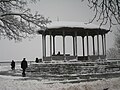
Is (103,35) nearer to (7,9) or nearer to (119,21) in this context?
(7,9)

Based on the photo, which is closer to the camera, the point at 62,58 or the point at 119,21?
the point at 119,21

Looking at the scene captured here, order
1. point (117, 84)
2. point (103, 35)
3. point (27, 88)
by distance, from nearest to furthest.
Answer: point (27, 88) < point (117, 84) < point (103, 35)

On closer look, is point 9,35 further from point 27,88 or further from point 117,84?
point 117,84

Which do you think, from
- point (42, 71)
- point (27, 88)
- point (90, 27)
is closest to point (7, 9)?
point (27, 88)

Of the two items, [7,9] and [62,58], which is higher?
[7,9]

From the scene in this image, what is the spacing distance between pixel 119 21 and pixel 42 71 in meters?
20.9

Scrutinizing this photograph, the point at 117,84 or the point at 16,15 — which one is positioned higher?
the point at 16,15

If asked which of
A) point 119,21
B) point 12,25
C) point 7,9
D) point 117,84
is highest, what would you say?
point 7,9

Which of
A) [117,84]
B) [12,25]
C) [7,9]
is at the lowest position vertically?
[117,84]

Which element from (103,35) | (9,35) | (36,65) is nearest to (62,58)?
(36,65)

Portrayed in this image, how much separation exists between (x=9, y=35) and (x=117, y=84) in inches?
364

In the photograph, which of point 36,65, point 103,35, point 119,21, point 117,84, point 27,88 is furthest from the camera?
point 103,35

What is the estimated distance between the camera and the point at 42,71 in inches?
1091

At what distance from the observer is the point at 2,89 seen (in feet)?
47.4
